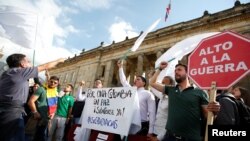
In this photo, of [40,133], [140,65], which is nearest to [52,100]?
[40,133]

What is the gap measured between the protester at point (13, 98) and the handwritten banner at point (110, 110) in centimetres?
170

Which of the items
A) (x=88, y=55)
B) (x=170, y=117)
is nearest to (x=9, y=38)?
(x=170, y=117)

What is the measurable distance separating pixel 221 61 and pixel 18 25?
354 cm

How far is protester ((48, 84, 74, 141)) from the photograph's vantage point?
6590 mm

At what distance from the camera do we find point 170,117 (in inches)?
133

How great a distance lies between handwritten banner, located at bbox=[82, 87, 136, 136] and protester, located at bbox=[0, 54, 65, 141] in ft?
5.58

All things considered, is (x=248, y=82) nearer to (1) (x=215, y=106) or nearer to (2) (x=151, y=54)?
(2) (x=151, y=54)

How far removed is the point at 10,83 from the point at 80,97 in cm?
411

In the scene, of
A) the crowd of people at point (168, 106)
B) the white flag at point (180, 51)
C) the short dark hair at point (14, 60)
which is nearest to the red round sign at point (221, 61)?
the crowd of people at point (168, 106)

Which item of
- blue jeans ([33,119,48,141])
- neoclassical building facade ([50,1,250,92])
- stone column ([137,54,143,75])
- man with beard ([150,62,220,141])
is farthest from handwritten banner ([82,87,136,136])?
stone column ([137,54,143,75])

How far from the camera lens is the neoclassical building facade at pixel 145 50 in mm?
16469

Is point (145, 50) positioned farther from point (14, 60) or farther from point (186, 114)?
point (186, 114)

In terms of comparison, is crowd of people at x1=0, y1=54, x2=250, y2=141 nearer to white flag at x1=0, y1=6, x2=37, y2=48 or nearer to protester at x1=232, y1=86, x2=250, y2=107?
protester at x1=232, y1=86, x2=250, y2=107

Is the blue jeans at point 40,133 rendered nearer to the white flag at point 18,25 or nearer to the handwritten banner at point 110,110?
the handwritten banner at point 110,110
